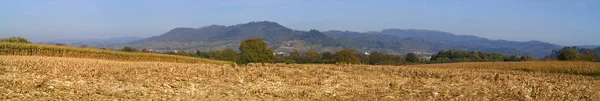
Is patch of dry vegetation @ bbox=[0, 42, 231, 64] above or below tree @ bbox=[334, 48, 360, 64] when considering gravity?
above

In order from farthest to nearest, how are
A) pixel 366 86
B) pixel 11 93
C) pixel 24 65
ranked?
1. pixel 24 65
2. pixel 366 86
3. pixel 11 93

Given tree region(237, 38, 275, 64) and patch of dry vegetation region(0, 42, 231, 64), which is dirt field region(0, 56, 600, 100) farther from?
tree region(237, 38, 275, 64)

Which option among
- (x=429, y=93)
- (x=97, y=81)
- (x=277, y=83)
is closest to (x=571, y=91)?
(x=429, y=93)

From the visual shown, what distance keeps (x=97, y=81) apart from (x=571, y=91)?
14.6 m

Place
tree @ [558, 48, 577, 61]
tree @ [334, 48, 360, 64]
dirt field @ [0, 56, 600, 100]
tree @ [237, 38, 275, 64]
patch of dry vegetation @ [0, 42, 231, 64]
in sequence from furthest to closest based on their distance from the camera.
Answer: tree @ [334, 48, 360, 64] → tree @ [558, 48, 577, 61] → tree @ [237, 38, 275, 64] → patch of dry vegetation @ [0, 42, 231, 64] → dirt field @ [0, 56, 600, 100]

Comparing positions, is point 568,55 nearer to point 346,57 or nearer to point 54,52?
point 346,57

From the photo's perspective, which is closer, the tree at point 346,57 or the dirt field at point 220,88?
the dirt field at point 220,88

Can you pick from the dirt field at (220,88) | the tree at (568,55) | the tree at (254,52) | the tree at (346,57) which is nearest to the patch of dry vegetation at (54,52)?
the tree at (254,52)

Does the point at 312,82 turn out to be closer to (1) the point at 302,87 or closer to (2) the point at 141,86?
(1) the point at 302,87

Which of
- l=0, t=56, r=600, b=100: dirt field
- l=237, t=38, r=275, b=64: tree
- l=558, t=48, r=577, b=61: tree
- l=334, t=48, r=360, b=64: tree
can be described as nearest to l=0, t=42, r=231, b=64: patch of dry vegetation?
l=237, t=38, r=275, b=64: tree

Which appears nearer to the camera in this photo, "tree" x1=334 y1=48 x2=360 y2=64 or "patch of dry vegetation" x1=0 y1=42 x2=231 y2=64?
"patch of dry vegetation" x1=0 y1=42 x2=231 y2=64

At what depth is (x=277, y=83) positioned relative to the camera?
45.9 ft

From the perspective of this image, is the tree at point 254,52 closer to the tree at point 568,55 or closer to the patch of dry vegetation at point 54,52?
the patch of dry vegetation at point 54,52

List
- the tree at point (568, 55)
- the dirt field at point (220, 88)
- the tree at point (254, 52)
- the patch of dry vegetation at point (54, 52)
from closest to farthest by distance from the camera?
the dirt field at point (220, 88), the patch of dry vegetation at point (54, 52), the tree at point (254, 52), the tree at point (568, 55)
